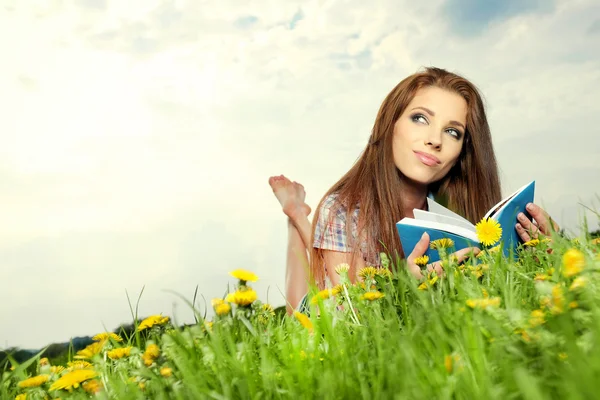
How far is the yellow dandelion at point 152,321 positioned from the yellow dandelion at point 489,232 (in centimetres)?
181

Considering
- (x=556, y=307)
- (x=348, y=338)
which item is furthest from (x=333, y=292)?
(x=556, y=307)

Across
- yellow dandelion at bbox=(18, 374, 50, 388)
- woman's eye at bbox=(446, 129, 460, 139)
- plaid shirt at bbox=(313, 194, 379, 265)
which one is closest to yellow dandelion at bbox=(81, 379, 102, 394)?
yellow dandelion at bbox=(18, 374, 50, 388)

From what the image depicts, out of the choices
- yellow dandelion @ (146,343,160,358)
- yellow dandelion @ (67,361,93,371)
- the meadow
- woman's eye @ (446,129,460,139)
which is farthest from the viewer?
woman's eye @ (446,129,460,139)

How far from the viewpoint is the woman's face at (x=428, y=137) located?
4.65 metres

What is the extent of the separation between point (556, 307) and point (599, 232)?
4.36 m

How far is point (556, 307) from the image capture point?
53.8 inches

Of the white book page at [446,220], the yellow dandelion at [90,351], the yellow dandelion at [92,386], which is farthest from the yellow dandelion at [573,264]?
the white book page at [446,220]

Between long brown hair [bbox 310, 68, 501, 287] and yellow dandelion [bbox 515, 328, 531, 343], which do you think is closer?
yellow dandelion [bbox 515, 328, 531, 343]

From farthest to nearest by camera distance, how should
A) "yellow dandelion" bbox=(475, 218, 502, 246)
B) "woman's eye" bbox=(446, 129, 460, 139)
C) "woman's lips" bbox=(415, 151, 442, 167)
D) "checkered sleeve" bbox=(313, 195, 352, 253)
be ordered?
"checkered sleeve" bbox=(313, 195, 352, 253), "woman's eye" bbox=(446, 129, 460, 139), "woman's lips" bbox=(415, 151, 442, 167), "yellow dandelion" bbox=(475, 218, 502, 246)

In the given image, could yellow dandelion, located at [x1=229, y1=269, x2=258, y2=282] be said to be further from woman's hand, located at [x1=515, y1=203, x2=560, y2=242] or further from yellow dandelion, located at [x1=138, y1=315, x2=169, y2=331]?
woman's hand, located at [x1=515, y1=203, x2=560, y2=242]

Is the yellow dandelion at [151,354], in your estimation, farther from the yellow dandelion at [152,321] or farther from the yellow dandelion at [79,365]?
the yellow dandelion at [79,365]

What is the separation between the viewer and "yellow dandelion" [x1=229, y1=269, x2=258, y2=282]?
6.13ft

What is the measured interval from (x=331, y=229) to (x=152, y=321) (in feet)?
9.66

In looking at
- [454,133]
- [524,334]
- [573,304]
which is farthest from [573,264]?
[454,133]
